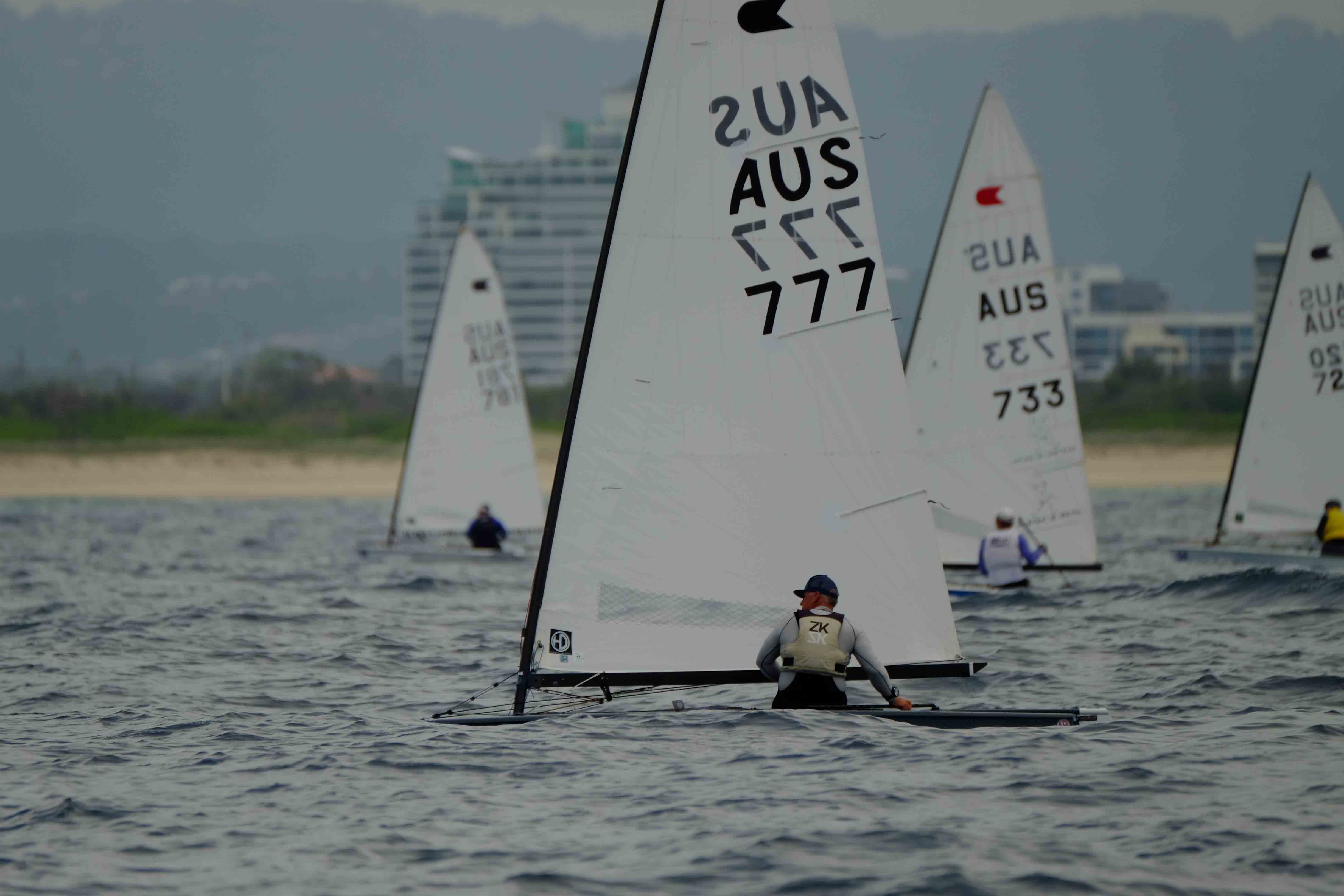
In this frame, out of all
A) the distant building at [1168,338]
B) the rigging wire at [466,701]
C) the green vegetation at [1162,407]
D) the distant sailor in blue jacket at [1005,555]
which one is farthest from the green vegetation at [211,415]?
the distant building at [1168,338]

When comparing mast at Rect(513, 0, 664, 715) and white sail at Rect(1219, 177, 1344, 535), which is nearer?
mast at Rect(513, 0, 664, 715)

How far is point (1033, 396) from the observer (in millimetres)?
20203

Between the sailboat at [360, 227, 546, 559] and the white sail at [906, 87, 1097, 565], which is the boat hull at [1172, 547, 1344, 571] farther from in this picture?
the sailboat at [360, 227, 546, 559]

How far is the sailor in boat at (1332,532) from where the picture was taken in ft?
69.7

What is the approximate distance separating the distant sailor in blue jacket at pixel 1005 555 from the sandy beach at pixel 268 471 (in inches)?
1341

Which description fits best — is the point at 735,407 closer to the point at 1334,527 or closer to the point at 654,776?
the point at 654,776

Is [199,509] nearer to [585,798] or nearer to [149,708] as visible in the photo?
[149,708]

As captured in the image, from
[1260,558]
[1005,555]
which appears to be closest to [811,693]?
[1005,555]

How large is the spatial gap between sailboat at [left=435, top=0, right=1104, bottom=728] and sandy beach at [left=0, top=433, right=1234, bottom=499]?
42.3 metres

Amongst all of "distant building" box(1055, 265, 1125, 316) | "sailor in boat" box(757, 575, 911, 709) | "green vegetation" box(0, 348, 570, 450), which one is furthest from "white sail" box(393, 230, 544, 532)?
"distant building" box(1055, 265, 1125, 316)

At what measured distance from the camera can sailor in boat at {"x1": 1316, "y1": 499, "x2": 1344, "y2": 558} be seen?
837 inches

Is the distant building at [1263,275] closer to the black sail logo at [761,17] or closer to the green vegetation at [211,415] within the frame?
the green vegetation at [211,415]

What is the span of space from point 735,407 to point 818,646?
150 centimetres

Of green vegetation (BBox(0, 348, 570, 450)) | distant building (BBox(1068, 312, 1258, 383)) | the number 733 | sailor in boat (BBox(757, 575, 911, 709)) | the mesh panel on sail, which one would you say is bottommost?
sailor in boat (BBox(757, 575, 911, 709))
